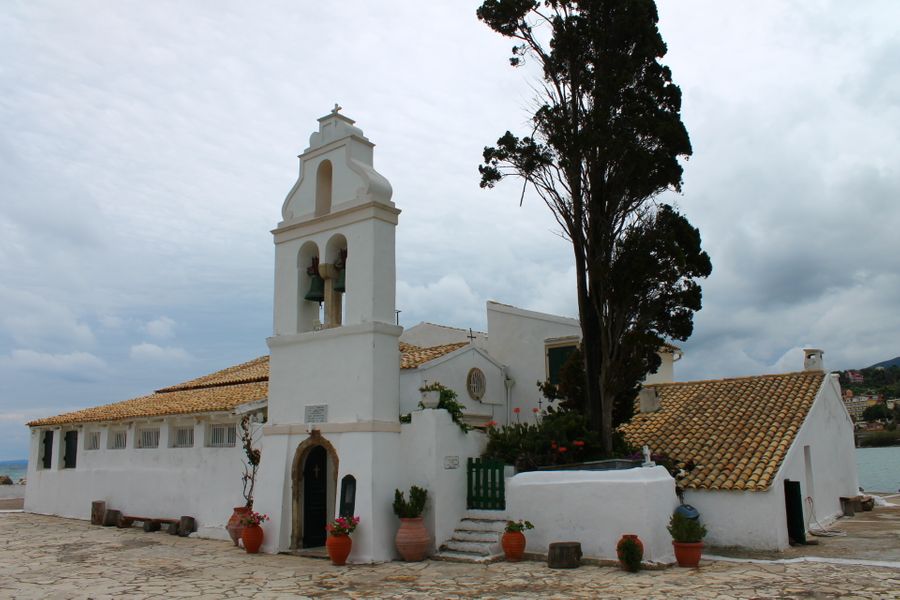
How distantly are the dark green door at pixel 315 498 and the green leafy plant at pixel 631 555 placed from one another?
6362mm

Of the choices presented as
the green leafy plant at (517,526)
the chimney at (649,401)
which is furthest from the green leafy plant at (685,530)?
the chimney at (649,401)

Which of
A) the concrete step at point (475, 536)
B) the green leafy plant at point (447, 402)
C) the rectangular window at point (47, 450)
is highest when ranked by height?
the green leafy plant at point (447, 402)

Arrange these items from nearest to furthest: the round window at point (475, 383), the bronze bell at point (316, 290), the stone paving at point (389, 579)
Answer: the stone paving at point (389, 579) < the bronze bell at point (316, 290) < the round window at point (475, 383)

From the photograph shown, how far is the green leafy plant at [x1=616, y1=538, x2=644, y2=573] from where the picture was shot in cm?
1127

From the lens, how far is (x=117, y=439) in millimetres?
21047

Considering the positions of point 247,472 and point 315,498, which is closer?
point 315,498

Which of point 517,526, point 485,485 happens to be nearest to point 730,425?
point 485,485

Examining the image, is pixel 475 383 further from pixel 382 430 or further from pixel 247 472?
pixel 247 472

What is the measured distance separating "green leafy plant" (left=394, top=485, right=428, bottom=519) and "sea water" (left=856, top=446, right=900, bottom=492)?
27.5 meters

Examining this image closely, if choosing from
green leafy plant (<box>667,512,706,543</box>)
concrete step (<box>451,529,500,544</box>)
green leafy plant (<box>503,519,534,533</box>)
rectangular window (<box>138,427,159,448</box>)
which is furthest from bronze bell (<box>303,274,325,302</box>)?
green leafy plant (<box>667,512,706,543</box>)

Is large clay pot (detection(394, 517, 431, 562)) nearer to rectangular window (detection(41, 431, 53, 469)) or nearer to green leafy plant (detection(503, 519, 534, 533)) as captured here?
green leafy plant (detection(503, 519, 534, 533))

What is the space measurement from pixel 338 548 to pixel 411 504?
1497mm

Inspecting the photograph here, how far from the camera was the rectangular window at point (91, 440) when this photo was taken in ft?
71.6

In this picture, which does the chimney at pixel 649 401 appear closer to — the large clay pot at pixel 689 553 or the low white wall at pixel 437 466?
the low white wall at pixel 437 466
